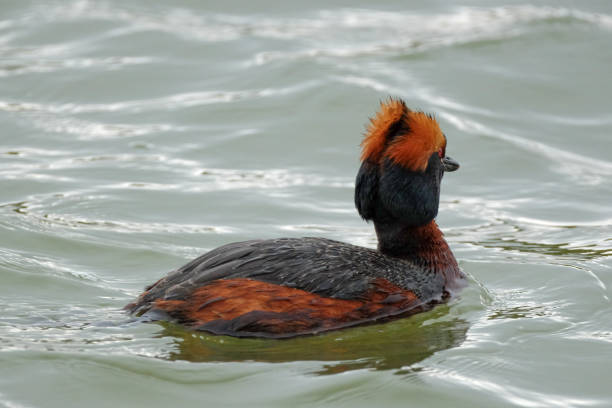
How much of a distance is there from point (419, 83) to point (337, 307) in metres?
7.16

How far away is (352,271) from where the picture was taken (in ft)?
22.3

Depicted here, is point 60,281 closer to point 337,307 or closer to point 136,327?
point 136,327

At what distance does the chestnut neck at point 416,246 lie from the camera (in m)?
7.51

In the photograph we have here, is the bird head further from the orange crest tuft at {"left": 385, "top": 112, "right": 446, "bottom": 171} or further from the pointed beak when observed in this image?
the pointed beak

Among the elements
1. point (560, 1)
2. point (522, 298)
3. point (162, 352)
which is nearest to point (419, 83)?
point (560, 1)

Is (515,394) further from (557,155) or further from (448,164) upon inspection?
(557,155)

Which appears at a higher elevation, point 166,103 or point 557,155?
point 166,103

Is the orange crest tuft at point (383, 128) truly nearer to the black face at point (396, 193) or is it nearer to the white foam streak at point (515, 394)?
the black face at point (396, 193)

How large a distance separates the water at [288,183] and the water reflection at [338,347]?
0.02m

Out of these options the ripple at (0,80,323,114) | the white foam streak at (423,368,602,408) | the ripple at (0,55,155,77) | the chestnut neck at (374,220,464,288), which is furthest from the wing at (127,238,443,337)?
the ripple at (0,55,155,77)

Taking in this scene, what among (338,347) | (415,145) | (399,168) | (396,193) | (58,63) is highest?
(58,63)

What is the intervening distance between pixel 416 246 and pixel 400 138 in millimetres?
856

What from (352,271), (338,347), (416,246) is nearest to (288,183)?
(416,246)

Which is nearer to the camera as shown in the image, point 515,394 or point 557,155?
point 515,394
